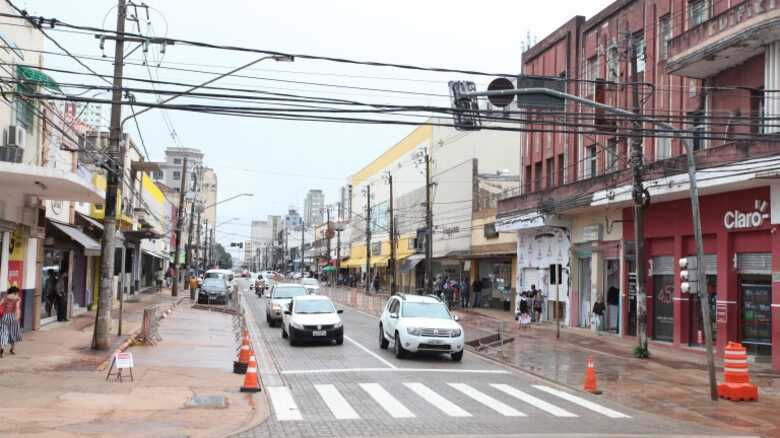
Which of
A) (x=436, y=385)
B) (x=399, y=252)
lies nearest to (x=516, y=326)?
(x=436, y=385)

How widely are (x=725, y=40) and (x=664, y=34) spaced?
261 inches

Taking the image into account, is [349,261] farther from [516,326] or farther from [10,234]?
[10,234]

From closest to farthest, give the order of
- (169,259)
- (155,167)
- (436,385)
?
(436,385) → (155,167) → (169,259)

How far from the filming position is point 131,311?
36.2m

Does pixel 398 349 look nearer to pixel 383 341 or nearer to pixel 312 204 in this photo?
pixel 383 341

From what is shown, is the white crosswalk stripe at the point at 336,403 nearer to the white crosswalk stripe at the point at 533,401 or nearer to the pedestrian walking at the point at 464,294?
the white crosswalk stripe at the point at 533,401

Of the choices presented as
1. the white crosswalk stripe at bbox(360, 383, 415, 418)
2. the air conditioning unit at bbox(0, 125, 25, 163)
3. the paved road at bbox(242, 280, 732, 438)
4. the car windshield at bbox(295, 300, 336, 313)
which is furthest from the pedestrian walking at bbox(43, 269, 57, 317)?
the white crosswalk stripe at bbox(360, 383, 415, 418)

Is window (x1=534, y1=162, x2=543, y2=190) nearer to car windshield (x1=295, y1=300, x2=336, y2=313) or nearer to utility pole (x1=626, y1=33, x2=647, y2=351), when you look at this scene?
utility pole (x1=626, y1=33, x2=647, y2=351)

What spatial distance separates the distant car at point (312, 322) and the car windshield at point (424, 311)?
2998mm

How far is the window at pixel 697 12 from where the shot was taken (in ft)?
82.9

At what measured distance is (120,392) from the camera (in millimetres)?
14383

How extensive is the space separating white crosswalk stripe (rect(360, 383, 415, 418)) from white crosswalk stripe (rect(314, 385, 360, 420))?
0.61 meters

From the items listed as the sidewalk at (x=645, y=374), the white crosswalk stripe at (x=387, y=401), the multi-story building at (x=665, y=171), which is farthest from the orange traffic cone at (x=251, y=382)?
the multi-story building at (x=665, y=171)

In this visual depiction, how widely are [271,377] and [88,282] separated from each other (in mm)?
21133
